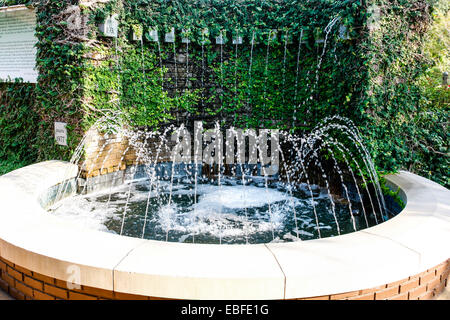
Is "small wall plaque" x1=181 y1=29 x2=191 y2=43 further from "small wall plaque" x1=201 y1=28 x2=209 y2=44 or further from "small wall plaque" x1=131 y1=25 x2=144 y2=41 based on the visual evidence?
"small wall plaque" x1=131 y1=25 x2=144 y2=41

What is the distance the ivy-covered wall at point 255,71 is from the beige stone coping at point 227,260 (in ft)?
8.36

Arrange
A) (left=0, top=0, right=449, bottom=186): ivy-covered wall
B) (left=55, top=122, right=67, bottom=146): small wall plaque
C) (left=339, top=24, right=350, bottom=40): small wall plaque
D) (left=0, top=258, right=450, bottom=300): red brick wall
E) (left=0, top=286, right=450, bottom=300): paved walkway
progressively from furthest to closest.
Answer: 1. (left=55, top=122, right=67, bottom=146): small wall plaque
2. (left=339, top=24, right=350, bottom=40): small wall plaque
3. (left=0, top=0, right=449, bottom=186): ivy-covered wall
4. (left=0, top=286, right=450, bottom=300): paved walkway
5. (left=0, top=258, right=450, bottom=300): red brick wall

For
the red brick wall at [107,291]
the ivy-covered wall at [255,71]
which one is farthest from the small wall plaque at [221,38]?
the red brick wall at [107,291]

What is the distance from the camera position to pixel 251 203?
211 inches

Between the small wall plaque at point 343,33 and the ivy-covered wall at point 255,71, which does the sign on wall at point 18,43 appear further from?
the small wall plaque at point 343,33

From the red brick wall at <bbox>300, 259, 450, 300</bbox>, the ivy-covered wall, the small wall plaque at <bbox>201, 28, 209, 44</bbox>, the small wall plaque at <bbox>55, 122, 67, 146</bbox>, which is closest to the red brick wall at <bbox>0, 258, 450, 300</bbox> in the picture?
the red brick wall at <bbox>300, 259, 450, 300</bbox>

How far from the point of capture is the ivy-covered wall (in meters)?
4.96

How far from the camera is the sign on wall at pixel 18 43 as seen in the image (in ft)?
20.9

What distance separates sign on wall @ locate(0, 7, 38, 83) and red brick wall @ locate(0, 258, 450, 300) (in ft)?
16.0

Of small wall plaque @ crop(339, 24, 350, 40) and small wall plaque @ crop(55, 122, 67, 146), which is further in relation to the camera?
small wall plaque @ crop(55, 122, 67, 146)

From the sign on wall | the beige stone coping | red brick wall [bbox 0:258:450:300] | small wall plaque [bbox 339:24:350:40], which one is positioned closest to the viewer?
the beige stone coping

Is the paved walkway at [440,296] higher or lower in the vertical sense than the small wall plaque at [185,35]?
lower

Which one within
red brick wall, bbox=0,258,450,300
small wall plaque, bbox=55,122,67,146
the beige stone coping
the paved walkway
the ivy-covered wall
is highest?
the ivy-covered wall

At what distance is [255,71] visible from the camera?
713cm
